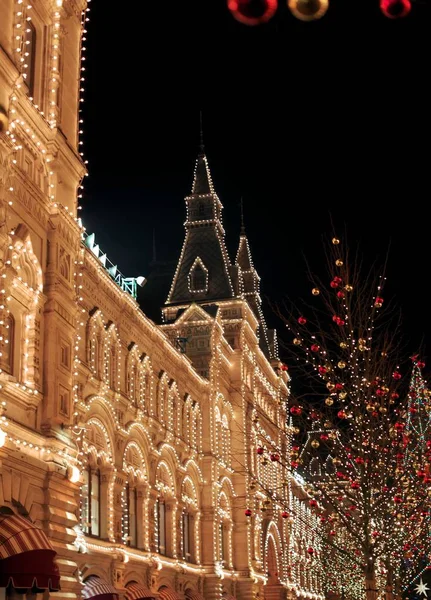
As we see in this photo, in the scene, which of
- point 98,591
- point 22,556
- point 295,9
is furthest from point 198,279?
point 295,9

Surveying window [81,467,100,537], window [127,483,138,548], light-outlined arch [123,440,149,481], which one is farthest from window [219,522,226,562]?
window [81,467,100,537]

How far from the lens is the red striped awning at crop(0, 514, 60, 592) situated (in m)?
17.3

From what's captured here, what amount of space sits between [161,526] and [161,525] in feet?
0.12

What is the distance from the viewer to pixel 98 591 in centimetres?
2600

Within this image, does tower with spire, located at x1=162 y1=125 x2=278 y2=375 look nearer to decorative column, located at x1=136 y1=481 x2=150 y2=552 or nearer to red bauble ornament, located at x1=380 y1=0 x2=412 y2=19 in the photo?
decorative column, located at x1=136 y1=481 x2=150 y2=552

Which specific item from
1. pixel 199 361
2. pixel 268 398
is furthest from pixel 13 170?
pixel 268 398

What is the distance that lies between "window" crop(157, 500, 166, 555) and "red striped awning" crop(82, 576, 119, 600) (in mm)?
8073

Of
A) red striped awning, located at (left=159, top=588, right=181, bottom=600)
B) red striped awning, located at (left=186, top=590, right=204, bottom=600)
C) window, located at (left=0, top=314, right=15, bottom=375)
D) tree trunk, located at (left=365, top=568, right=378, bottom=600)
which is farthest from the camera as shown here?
red striped awning, located at (left=186, top=590, right=204, bottom=600)

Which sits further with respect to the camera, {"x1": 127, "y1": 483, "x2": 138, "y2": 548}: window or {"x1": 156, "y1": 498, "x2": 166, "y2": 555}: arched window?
{"x1": 156, "y1": 498, "x2": 166, "y2": 555}: arched window

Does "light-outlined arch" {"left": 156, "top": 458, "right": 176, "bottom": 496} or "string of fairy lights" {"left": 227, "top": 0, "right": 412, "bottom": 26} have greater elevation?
"light-outlined arch" {"left": 156, "top": 458, "right": 176, "bottom": 496}

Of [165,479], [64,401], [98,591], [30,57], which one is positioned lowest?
[98,591]

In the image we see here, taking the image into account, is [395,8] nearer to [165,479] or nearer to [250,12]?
[250,12]

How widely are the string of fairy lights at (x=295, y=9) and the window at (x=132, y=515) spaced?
2503cm

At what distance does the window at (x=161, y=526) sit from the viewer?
34844 mm
